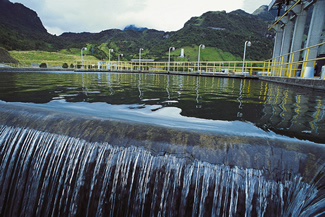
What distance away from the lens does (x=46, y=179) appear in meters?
2.04

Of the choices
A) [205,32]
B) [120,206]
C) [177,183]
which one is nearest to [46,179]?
[120,206]

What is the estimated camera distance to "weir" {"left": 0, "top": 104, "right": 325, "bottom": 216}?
5.12 ft

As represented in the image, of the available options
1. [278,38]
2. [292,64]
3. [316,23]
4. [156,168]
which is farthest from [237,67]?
[156,168]

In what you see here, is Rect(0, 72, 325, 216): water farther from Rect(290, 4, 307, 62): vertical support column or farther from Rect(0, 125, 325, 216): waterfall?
Rect(290, 4, 307, 62): vertical support column

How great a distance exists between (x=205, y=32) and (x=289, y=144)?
111 metres

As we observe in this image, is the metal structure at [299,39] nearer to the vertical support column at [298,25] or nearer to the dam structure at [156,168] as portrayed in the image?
the vertical support column at [298,25]

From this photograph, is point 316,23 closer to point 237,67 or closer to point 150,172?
point 237,67

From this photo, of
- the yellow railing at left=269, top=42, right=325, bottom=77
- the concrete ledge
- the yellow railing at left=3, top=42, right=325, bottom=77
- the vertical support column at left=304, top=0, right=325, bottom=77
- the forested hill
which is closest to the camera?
the concrete ledge

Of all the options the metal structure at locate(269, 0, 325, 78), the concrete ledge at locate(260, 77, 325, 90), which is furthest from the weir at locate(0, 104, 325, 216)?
the metal structure at locate(269, 0, 325, 78)

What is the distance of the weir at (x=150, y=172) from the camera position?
1562 mm

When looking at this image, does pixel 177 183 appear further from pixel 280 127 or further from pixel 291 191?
pixel 280 127

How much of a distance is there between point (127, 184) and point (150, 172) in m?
0.25

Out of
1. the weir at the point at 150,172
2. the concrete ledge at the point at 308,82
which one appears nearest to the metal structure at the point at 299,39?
the concrete ledge at the point at 308,82

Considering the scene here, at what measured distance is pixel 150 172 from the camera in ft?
5.71
